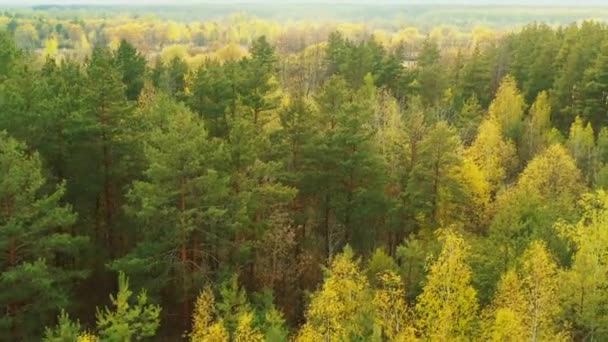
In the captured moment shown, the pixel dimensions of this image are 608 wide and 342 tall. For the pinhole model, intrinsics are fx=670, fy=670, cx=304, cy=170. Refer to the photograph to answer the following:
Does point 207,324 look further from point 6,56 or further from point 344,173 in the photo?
point 6,56

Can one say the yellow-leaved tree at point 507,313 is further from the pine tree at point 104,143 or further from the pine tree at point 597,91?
the pine tree at point 597,91

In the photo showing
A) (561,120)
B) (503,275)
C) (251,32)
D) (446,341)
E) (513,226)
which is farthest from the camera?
(251,32)

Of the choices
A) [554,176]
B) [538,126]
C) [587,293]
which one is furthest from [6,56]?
[538,126]

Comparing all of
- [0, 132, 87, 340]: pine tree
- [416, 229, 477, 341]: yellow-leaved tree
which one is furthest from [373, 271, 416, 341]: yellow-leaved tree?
[0, 132, 87, 340]: pine tree

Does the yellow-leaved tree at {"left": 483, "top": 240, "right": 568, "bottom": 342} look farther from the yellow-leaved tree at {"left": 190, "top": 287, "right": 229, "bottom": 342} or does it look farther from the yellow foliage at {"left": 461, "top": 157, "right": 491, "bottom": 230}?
the yellow foliage at {"left": 461, "top": 157, "right": 491, "bottom": 230}

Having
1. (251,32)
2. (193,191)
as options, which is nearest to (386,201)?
(193,191)

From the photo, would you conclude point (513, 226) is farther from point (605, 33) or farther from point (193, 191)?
point (605, 33)
